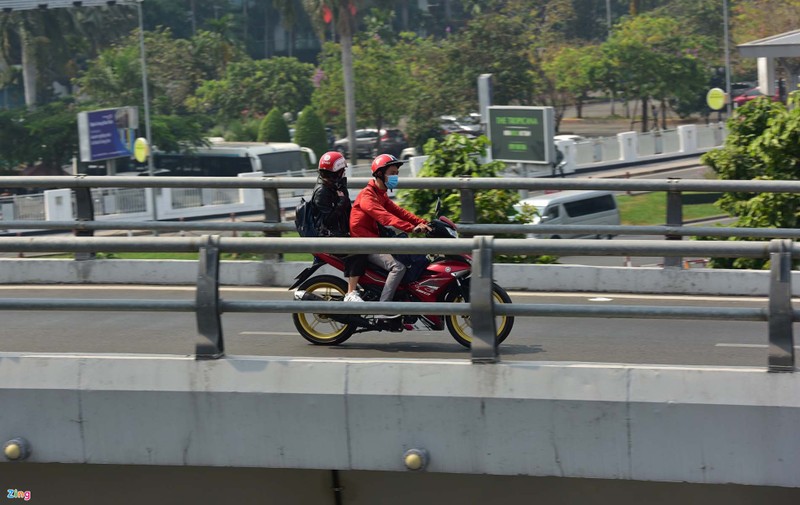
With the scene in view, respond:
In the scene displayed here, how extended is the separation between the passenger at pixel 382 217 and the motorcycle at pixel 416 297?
104mm

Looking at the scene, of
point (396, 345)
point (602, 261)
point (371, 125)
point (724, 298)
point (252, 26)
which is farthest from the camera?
point (252, 26)

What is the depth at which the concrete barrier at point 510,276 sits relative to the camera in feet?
37.6

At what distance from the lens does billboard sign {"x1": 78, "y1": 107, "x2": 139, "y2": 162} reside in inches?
1801

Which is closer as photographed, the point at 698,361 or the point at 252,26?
the point at 698,361

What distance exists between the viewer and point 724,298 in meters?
11.4

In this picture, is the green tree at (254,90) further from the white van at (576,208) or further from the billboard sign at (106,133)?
the white van at (576,208)

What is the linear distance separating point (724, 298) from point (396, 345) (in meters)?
3.81

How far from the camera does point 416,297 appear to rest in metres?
9.26

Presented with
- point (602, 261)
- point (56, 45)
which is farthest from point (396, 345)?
point (56, 45)

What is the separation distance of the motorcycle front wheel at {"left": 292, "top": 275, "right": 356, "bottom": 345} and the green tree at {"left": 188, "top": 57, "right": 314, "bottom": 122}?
57351 millimetres

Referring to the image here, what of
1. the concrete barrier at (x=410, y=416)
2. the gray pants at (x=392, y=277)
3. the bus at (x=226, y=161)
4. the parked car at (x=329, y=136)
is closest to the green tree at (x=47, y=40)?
the bus at (x=226, y=161)

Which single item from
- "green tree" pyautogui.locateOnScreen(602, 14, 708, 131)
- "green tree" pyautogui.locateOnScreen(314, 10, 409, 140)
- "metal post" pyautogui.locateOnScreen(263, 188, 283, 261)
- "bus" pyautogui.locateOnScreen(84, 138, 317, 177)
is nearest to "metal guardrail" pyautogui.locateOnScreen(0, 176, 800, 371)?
"metal post" pyautogui.locateOnScreen(263, 188, 283, 261)

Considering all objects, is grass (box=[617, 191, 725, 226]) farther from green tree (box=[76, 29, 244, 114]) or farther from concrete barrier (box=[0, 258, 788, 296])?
green tree (box=[76, 29, 244, 114])

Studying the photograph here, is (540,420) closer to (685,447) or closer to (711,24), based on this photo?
(685,447)
